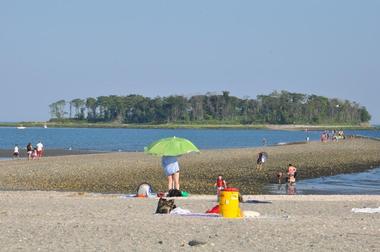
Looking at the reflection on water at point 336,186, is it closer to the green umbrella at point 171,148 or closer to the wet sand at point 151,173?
the wet sand at point 151,173

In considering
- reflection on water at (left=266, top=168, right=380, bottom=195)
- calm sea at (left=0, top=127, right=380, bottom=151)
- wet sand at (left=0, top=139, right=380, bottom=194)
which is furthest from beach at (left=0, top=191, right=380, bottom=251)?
calm sea at (left=0, top=127, right=380, bottom=151)

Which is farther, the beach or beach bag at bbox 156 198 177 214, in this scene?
beach bag at bbox 156 198 177 214

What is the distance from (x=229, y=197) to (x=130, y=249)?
4.74m

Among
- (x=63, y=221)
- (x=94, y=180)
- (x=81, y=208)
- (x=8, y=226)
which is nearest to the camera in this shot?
(x=8, y=226)

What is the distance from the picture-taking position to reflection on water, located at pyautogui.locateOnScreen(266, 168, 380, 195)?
2989 cm

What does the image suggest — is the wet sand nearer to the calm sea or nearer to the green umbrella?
the green umbrella

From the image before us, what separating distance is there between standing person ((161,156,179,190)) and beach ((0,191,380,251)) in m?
2.24

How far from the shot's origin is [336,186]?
33.3 meters

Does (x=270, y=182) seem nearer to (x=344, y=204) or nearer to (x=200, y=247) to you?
(x=344, y=204)

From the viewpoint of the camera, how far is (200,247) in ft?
40.0

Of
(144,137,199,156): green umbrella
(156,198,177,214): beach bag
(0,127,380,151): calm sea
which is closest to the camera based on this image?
(156,198,177,214): beach bag

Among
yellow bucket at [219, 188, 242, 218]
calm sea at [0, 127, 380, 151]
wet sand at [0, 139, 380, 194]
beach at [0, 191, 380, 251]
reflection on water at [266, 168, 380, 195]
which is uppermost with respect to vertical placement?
yellow bucket at [219, 188, 242, 218]

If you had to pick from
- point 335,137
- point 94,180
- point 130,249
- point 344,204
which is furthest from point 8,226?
point 335,137

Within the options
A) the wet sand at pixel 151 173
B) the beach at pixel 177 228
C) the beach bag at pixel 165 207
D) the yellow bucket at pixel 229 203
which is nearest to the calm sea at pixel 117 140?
the wet sand at pixel 151 173
